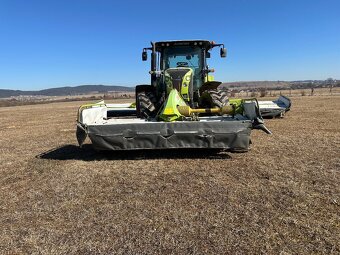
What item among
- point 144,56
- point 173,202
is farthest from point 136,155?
point 144,56

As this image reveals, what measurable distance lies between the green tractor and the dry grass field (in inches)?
16.1

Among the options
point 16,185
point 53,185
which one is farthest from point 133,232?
point 16,185

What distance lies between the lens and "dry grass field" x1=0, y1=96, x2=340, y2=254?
10.2 feet

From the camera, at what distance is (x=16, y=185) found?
16.6ft

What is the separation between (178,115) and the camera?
6738 millimetres

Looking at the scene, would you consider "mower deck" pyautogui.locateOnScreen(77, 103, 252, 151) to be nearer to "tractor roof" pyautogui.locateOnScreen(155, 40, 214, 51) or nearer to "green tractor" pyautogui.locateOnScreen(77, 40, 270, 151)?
"green tractor" pyautogui.locateOnScreen(77, 40, 270, 151)

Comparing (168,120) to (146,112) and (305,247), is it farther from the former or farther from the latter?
(305,247)

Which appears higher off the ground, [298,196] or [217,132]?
[217,132]

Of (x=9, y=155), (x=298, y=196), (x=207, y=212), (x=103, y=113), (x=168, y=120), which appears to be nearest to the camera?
(x=207, y=212)

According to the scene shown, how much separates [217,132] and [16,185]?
3.46 m

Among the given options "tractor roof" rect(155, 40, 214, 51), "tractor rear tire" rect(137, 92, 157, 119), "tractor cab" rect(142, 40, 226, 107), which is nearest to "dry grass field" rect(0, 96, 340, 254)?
"tractor rear tire" rect(137, 92, 157, 119)

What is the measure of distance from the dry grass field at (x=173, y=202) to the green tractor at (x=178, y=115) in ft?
1.34

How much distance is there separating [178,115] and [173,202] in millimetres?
2887

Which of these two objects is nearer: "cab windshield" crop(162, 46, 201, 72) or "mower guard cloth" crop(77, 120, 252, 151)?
"mower guard cloth" crop(77, 120, 252, 151)
